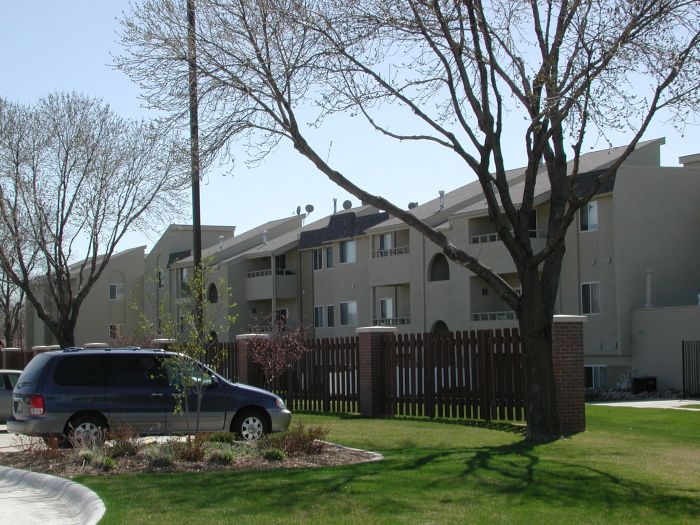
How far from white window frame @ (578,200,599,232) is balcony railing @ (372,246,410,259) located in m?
11.0

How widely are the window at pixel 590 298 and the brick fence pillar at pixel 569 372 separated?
21.0 meters

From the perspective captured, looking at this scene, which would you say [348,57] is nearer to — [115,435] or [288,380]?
[115,435]

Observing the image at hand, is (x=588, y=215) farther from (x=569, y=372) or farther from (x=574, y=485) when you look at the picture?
(x=574, y=485)

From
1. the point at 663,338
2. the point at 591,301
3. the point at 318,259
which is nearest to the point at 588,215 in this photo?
the point at 591,301

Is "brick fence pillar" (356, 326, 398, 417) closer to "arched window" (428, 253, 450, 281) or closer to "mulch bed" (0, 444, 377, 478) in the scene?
"mulch bed" (0, 444, 377, 478)

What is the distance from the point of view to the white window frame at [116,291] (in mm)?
68562

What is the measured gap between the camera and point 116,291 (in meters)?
68.9

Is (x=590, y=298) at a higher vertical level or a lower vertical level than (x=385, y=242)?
lower

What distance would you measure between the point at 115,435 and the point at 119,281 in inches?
2229

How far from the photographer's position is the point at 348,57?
16609mm

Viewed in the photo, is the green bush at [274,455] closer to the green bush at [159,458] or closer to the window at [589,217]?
the green bush at [159,458]

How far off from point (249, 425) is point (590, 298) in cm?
2366

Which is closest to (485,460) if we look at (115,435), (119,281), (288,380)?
(115,435)

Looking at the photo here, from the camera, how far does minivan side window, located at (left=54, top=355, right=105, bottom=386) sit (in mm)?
16547
